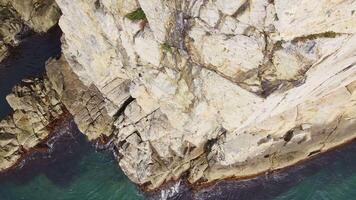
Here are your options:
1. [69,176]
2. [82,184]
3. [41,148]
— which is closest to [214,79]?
[82,184]

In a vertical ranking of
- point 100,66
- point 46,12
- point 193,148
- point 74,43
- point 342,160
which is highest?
point 46,12

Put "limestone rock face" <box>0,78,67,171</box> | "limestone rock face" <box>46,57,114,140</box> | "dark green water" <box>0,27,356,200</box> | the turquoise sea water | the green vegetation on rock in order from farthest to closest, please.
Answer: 1. "limestone rock face" <box>0,78,67,171</box>
2. "limestone rock face" <box>46,57,114,140</box>
3. the turquoise sea water
4. "dark green water" <box>0,27,356,200</box>
5. the green vegetation on rock

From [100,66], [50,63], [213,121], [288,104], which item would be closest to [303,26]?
[288,104]

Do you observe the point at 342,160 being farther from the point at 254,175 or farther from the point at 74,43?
the point at 74,43

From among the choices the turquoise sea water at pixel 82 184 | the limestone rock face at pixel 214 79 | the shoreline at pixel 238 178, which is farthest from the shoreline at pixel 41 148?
the shoreline at pixel 238 178

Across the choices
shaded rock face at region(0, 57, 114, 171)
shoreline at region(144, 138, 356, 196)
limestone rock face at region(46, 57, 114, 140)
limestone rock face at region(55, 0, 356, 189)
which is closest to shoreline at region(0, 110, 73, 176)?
shaded rock face at region(0, 57, 114, 171)

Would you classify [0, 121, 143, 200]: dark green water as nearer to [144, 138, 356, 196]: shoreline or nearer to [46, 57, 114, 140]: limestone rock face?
[46, 57, 114, 140]: limestone rock face
